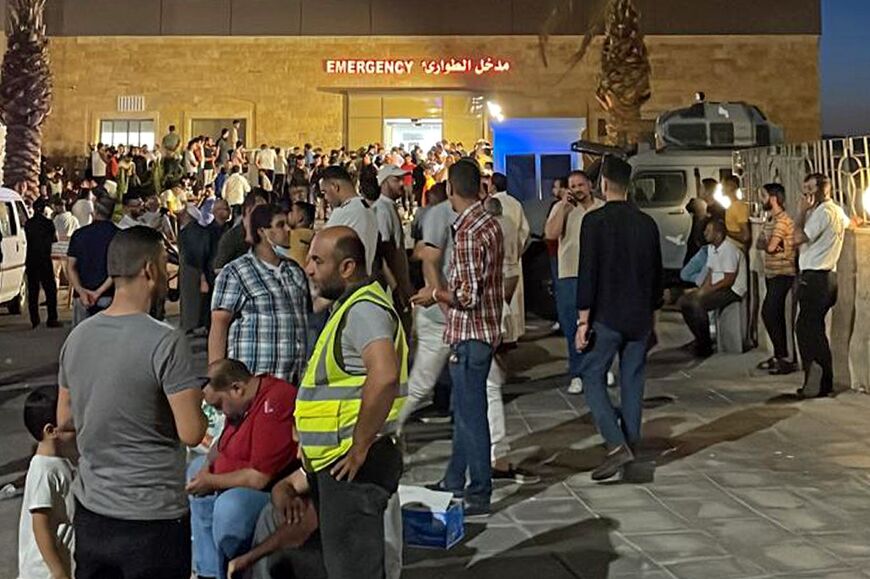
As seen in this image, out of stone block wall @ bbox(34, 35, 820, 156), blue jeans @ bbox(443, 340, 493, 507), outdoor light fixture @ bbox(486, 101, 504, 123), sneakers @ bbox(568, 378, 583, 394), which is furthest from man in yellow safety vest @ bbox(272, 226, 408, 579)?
stone block wall @ bbox(34, 35, 820, 156)

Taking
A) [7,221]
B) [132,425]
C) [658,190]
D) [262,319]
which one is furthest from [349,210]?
[7,221]

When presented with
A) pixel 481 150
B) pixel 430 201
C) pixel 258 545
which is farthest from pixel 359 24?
pixel 258 545

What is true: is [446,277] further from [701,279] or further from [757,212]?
[757,212]

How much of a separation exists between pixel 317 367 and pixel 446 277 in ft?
9.73

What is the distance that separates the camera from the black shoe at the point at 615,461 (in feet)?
20.9

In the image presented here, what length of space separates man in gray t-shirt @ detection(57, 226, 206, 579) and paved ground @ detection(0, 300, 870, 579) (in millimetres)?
1984

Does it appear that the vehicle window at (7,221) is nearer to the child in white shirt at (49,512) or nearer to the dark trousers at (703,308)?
A: the dark trousers at (703,308)

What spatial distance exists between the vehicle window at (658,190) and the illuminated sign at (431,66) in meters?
19.1

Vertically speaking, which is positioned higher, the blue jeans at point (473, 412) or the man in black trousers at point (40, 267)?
the man in black trousers at point (40, 267)

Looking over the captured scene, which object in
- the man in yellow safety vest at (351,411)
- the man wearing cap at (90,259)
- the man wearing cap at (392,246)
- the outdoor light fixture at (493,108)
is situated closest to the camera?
the man in yellow safety vest at (351,411)

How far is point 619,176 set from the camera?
6398 mm

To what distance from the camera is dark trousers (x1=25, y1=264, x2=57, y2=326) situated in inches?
567

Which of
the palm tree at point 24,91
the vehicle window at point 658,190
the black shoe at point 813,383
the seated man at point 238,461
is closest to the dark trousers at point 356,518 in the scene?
the seated man at point 238,461

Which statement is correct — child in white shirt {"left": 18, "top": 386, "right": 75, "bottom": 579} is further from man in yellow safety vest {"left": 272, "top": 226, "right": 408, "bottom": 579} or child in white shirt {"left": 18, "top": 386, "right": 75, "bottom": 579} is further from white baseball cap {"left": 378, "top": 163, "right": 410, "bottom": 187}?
white baseball cap {"left": 378, "top": 163, "right": 410, "bottom": 187}
